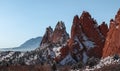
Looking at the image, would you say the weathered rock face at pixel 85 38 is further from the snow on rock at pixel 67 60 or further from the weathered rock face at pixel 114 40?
the weathered rock face at pixel 114 40

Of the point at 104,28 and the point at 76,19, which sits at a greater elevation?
the point at 76,19

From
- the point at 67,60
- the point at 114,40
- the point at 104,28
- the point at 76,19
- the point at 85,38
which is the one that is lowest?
the point at 67,60

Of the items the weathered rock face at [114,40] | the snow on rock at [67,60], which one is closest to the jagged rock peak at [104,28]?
the weathered rock face at [114,40]

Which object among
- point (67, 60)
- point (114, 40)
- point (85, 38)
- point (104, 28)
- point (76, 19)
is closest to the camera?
point (114, 40)

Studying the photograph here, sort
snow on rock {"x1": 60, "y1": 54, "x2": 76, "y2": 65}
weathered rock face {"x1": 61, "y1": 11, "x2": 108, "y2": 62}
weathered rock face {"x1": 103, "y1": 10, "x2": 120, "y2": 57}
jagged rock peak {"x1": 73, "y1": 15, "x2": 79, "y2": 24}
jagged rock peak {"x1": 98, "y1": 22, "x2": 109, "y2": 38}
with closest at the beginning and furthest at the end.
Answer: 1. weathered rock face {"x1": 103, "y1": 10, "x2": 120, "y2": 57}
2. snow on rock {"x1": 60, "y1": 54, "x2": 76, "y2": 65}
3. weathered rock face {"x1": 61, "y1": 11, "x2": 108, "y2": 62}
4. jagged rock peak {"x1": 73, "y1": 15, "x2": 79, "y2": 24}
5. jagged rock peak {"x1": 98, "y1": 22, "x2": 109, "y2": 38}

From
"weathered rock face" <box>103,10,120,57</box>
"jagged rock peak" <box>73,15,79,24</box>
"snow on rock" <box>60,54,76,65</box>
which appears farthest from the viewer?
"jagged rock peak" <box>73,15,79,24</box>

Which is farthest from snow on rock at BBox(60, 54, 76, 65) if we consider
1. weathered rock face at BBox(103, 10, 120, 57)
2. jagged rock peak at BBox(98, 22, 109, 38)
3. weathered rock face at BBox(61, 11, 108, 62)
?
jagged rock peak at BBox(98, 22, 109, 38)

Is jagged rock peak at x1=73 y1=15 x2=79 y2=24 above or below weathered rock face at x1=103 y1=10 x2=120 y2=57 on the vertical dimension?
above

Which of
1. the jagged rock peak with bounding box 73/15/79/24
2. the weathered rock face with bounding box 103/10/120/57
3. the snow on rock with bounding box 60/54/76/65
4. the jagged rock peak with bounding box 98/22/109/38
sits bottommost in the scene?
the snow on rock with bounding box 60/54/76/65

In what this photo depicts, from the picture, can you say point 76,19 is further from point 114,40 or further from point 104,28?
point 114,40

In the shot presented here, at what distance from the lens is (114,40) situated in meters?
173

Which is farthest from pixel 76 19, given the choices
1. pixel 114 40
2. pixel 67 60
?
pixel 114 40

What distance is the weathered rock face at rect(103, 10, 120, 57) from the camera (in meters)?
170

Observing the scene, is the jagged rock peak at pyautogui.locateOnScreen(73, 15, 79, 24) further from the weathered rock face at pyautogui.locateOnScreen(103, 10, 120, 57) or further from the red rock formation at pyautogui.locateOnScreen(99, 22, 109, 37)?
the weathered rock face at pyautogui.locateOnScreen(103, 10, 120, 57)
